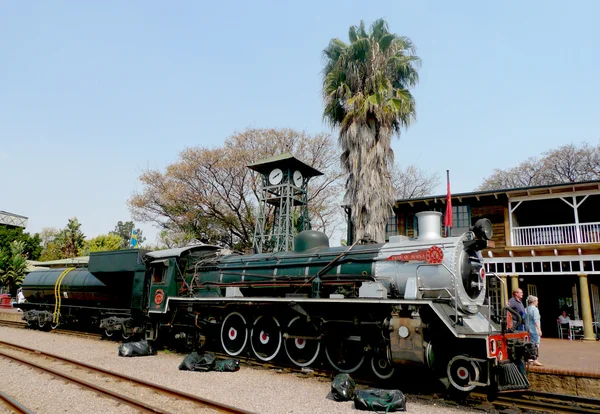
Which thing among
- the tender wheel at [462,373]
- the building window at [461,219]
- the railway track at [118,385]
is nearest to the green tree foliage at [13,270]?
the railway track at [118,385]

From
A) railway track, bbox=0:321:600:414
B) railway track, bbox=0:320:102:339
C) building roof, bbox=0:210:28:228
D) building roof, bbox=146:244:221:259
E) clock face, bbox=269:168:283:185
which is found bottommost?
railway track, bbox=0:320:102:339

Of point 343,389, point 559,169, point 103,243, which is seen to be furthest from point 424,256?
point 103,243

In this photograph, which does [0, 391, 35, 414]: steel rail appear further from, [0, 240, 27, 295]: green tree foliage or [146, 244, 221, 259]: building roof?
[0, 240, 27, 295]: green tree foliage

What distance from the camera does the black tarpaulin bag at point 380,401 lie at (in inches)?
248

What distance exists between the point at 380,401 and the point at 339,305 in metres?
2.64

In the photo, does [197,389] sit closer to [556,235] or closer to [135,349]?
[135,349]

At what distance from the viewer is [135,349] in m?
11.2

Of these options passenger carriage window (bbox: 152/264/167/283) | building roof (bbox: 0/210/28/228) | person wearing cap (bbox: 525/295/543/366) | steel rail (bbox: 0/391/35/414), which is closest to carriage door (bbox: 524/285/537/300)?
person wearing cap (bbox: 525/295/543/366)

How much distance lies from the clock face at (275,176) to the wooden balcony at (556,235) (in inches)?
394

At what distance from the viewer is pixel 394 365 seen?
7.52 metres

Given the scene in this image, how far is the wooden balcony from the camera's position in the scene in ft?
53.3

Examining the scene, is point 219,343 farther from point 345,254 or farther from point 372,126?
point 372,126

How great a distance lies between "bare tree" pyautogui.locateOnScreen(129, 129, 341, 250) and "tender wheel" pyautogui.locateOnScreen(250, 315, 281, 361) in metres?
17.3

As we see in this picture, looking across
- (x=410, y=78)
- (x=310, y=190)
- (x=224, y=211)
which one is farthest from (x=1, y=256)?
(x=410, y=78)
